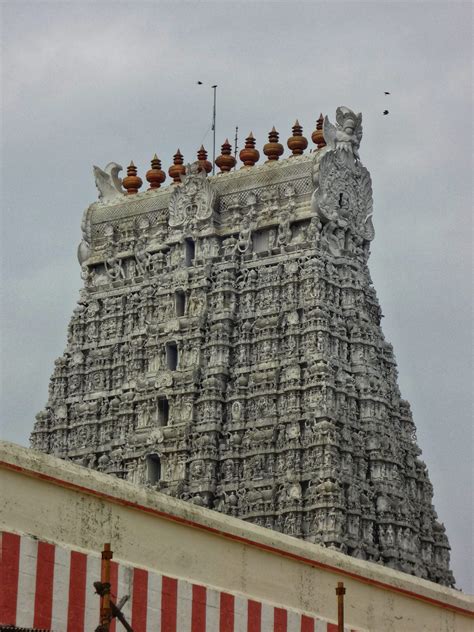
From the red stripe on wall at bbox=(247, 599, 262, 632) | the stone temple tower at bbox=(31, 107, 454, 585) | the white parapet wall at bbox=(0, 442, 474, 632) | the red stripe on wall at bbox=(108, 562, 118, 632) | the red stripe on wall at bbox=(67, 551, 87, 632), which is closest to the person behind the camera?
the white parapet wall at bbox=(0, 442, 474, 632)

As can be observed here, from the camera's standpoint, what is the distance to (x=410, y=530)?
70.0 meters

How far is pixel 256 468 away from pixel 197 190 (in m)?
13.3

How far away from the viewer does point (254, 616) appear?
36.2m

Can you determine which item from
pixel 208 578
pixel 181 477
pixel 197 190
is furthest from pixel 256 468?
pixel 208 578

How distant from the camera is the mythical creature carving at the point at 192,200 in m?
75.6

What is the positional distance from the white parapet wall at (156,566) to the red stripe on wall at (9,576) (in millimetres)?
22

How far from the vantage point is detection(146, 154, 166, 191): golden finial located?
80500 millimetres

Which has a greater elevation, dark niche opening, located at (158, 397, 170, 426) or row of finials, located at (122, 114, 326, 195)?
row of finials, located at (122, 114, 326, 195)

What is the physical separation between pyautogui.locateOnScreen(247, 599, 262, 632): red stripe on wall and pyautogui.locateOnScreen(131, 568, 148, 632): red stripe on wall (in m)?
3.00

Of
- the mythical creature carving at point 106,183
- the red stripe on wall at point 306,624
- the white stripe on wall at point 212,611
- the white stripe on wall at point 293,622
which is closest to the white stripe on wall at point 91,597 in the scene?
the white stripe on wall at point 212,611

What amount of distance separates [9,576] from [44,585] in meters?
0.85

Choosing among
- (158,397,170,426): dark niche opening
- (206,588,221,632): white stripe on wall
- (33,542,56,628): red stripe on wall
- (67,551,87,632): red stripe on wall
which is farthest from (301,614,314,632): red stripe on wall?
(158,397,170,426): dark niche opening

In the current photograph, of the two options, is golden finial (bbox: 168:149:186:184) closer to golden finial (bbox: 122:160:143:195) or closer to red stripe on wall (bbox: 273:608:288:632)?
golden finial (bbox: 122:160:143:195)

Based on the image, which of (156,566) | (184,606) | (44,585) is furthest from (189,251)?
(44,585)
